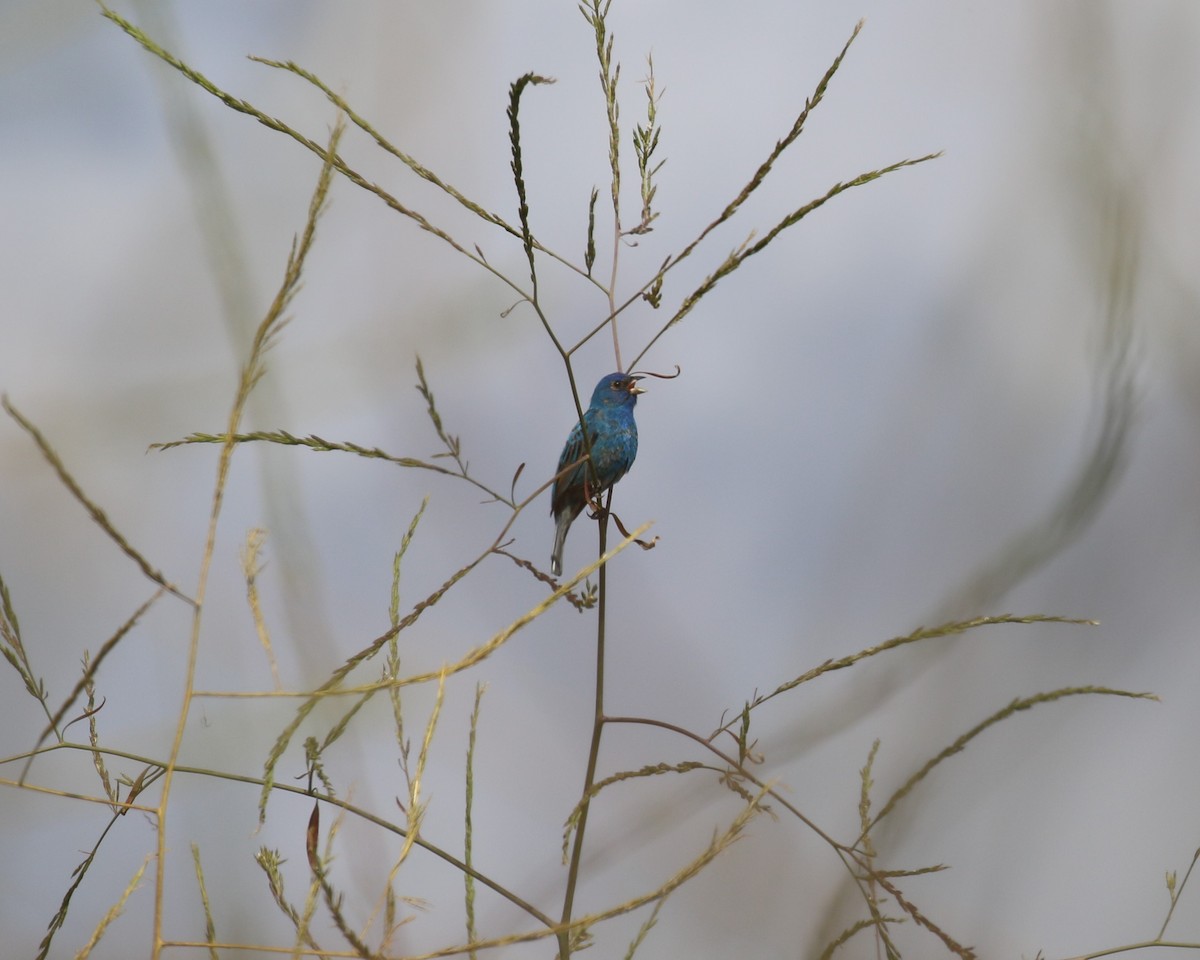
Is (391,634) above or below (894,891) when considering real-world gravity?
above

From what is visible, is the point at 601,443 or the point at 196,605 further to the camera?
the point at 601,443

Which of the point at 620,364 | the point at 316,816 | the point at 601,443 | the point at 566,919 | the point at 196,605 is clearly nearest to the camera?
the point at 196,605

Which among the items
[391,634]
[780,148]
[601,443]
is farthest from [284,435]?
[601,443]

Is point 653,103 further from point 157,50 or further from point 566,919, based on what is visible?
point 566,919

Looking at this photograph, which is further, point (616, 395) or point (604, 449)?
point (616, 395)

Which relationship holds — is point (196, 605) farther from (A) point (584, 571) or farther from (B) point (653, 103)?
(B) point (653, 103)

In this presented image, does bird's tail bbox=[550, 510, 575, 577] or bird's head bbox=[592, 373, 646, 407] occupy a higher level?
bird's head bbox=[592, 373, 646, 407]

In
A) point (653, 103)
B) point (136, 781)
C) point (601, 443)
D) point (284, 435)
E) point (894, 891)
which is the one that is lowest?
point (894, 891)

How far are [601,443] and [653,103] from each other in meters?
1.11

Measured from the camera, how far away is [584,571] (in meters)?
0.50

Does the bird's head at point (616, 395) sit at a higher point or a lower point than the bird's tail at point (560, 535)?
higher

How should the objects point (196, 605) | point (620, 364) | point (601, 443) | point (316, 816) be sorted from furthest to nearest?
point (601, 443) < point (620, 364) < point (316, 816) < point (196, 605)

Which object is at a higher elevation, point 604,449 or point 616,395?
point 616,395

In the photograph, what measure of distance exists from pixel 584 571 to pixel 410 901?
9.0 inches
